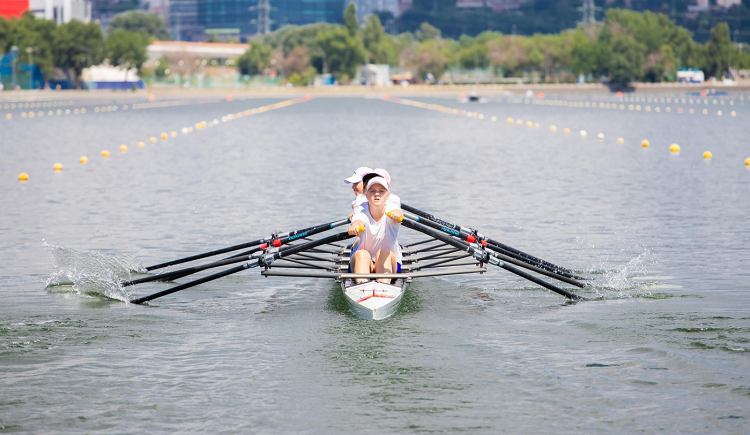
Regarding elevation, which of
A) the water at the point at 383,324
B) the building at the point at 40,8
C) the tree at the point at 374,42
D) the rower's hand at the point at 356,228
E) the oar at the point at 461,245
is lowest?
the water at the point at 383,324

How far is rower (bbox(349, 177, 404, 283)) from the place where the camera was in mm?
11742

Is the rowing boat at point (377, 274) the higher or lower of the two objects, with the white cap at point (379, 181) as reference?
lower

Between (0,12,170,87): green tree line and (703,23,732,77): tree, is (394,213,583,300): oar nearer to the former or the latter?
(0,12,170,87): green tree line

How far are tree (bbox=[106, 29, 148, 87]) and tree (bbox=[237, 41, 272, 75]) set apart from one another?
123ft

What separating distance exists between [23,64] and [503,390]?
438 ft

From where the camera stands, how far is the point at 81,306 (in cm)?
1239

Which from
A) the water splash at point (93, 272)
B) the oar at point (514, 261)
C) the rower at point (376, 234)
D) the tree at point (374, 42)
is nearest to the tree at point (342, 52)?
the tree at point (374, 42)

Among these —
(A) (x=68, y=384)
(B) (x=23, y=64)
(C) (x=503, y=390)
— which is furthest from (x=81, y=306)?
(B) (x=23, y=64)

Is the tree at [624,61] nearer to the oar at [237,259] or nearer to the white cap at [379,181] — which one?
the oar at [237,259]

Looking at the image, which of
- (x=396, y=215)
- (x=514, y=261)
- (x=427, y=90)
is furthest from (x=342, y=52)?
(x=396, y=215)

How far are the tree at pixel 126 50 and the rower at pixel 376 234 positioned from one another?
133 metres

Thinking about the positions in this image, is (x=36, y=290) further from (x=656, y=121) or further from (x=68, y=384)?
(x=656, y=121)

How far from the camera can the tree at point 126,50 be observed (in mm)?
138625

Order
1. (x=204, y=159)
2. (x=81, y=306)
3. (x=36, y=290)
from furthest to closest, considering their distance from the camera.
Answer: (x=204, y=159), (x=36, y=290), (x=81, y=306)
